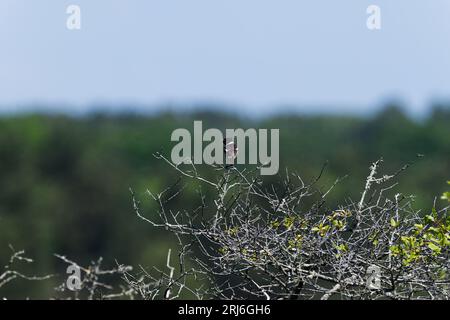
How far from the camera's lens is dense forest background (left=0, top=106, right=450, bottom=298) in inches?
2124

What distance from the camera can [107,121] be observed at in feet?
300

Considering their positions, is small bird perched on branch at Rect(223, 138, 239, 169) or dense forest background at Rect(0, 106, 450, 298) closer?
small bird perched on branch at Rect(223, 138, 239, 169)

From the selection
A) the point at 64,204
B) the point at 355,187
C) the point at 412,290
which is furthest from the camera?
the point at 64,204

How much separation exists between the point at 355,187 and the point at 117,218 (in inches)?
552

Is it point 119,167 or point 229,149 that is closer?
point 229,149

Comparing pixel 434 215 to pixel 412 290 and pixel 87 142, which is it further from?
pixel 87 142

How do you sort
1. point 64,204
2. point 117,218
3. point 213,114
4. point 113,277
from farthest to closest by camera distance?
point 213,114 < point 64,204 < point 117,218 < point 113,277

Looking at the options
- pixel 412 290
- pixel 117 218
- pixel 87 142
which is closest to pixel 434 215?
pixel 412 290

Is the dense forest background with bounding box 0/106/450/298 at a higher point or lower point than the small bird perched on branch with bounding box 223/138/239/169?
lower

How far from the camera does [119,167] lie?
224ft

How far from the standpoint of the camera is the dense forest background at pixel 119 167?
53.9 metres

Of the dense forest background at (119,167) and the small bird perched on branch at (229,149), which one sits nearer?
the small bird perched on branch at (229,149)

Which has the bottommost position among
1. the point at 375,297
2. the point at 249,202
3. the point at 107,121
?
the point at 107,121

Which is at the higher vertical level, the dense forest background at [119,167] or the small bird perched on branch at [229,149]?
the small bird perched on branch at [229,149]
